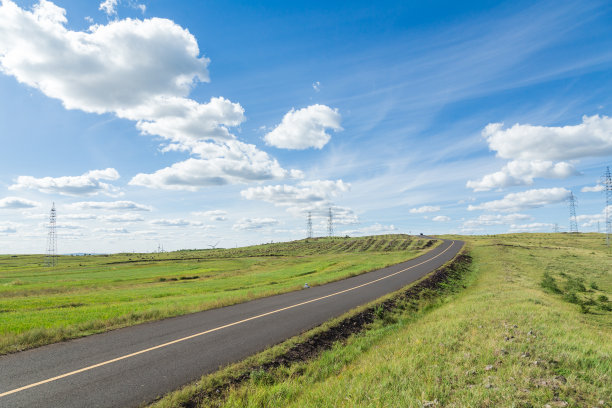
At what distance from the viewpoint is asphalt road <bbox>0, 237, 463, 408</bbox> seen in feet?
23.0

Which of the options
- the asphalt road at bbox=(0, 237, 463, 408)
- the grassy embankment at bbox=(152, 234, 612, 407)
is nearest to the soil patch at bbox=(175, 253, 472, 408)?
the grassy embankment at bbox=(152, 234, 612, 407)

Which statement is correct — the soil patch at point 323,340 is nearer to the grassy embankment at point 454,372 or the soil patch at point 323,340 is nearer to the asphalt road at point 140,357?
the grassy embankment at point 454,372

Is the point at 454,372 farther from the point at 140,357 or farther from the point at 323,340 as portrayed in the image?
the point at 140,357

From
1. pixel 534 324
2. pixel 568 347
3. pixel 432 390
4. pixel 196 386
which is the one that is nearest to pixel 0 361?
pixel 196 386

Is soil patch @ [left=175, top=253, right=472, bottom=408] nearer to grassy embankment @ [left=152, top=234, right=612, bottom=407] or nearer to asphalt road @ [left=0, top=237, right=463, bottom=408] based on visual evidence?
grassy embankment @ [left=152, top=234, right=612, bottom=407]

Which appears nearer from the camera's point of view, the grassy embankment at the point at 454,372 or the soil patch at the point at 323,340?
the grassy embankment at the point at 454,372

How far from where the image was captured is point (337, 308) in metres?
16.6

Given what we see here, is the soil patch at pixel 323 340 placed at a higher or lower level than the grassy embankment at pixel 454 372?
lower

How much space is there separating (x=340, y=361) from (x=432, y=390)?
369cm

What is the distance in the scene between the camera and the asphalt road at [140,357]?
700 centimetres

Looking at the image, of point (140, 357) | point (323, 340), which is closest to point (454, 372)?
point (323, 340)

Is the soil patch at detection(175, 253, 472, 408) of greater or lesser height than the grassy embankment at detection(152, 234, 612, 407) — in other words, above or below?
below

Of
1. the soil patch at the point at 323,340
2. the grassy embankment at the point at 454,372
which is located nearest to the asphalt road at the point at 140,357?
the soil patch at the point at 323,340

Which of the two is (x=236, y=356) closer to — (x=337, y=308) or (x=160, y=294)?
(x=337, y=308)
